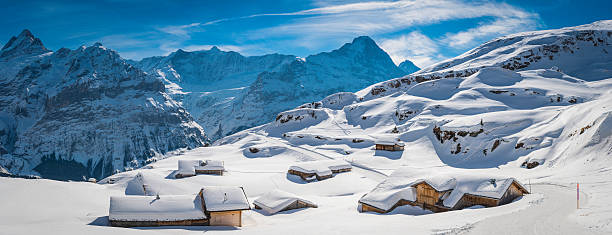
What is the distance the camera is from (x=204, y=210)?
A: 1225 inches

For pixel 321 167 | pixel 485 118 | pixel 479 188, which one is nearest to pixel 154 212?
pixel 479 188

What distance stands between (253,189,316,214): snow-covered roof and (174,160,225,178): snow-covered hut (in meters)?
25.1

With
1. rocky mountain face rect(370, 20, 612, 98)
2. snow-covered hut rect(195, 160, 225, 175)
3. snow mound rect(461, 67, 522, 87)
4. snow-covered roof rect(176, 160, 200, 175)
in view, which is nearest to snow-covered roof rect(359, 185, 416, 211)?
snow-covered hut rect(195, 160, 225, 175)

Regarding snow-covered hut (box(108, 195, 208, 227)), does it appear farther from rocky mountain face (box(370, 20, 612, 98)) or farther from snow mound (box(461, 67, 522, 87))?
rocky mountain face (box(370, 20, 612, 98))

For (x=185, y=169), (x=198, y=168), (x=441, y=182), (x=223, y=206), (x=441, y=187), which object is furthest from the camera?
(x=198, y=168)

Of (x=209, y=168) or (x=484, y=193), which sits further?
(x=209, y=168)

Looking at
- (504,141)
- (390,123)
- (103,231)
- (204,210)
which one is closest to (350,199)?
(204,210)

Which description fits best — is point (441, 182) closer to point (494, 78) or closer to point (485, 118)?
point (485, 118)

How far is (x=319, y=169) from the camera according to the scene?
209 ft

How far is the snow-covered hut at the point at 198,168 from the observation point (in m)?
62.4

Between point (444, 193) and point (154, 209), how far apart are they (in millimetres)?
27822

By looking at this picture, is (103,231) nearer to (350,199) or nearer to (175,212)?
(175,212)

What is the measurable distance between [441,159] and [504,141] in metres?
12.3

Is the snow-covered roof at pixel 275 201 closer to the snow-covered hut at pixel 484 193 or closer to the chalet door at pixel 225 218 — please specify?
the chalet door at pixel 225 218
